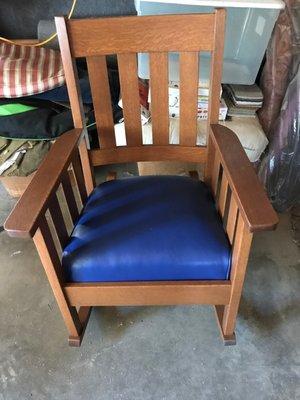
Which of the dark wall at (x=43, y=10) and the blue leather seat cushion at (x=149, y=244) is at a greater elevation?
the dark wall at (x=43, y=10)

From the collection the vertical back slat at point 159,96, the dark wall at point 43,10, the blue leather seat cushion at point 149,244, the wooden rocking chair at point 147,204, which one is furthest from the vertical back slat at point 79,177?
the dark wall at point 43,10

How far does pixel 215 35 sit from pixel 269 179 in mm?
781

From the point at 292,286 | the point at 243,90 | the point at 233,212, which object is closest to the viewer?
the point at 233,212

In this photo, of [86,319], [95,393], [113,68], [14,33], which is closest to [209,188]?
[86,319]

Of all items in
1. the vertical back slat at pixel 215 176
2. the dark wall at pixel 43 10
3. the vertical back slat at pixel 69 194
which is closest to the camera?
the vertical back slat at pixel 69 194

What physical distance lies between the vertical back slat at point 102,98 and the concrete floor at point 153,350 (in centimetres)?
65

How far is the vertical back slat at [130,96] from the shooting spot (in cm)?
99

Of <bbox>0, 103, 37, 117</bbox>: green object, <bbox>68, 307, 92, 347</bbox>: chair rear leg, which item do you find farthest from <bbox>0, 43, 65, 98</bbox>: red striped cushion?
<bbox>68, 307, 92, 347</bbox>: chair rear leg

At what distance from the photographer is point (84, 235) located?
3.00ft

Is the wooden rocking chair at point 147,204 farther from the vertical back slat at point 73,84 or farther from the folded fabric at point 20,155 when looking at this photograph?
the folded fabric at point 20,155

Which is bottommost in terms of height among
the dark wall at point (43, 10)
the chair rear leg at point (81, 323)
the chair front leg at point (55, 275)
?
the chair rear leg at point (81, 323)

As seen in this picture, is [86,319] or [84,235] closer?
[84,235]

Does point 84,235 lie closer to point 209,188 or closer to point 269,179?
point 209,188

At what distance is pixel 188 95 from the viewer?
1026 millimetres
